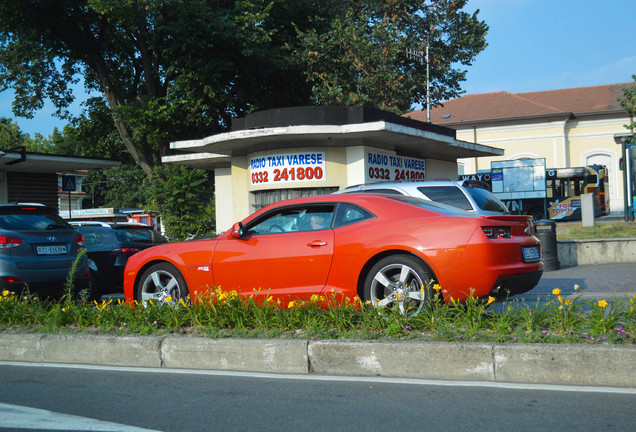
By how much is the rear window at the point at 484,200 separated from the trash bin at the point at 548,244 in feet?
8.00

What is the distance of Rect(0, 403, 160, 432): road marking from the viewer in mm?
3771

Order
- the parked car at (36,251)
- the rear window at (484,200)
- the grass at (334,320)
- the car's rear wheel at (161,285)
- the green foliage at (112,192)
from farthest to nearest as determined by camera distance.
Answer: the green foliage at (112,192) → the rear window at (484,200) → the parked car at (36,251) → the car's rear wheel at (161,285) → the grass at (334,320)

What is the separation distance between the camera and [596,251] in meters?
13.9

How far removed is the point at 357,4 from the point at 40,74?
574 inches

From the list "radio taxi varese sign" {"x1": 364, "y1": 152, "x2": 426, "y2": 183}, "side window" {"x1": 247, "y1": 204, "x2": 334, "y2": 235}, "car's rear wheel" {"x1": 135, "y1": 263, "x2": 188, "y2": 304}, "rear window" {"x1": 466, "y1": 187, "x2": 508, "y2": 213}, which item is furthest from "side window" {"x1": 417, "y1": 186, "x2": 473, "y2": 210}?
"radio taxi varese sign" {"x1": 364, "y1": 152, "x2": 426, "y2": 183}

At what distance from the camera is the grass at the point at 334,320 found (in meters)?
5.04

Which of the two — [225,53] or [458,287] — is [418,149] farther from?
[458,287]

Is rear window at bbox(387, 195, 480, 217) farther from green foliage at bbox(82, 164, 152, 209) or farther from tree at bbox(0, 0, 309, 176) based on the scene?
green foliage at bbox(82, 164, 152, 209)

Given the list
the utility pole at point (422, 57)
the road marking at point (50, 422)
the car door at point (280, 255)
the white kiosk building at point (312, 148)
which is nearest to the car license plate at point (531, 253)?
the car door at point (280, 255)

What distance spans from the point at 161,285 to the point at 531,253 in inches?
169

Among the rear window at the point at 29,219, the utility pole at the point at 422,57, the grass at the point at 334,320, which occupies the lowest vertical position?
the grass at the point at 334,320

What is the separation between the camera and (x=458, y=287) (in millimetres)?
5848

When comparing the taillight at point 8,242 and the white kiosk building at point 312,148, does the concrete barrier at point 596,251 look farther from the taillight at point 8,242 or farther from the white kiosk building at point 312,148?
the taillight at point 8,242

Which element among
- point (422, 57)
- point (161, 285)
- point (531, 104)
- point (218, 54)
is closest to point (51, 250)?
point (161, 285)
